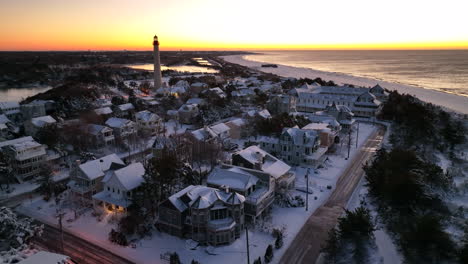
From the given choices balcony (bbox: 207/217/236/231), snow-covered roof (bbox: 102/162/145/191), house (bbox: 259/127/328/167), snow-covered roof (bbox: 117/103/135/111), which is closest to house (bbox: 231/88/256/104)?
snow-covered roof (bbox: 117/103/135/111)

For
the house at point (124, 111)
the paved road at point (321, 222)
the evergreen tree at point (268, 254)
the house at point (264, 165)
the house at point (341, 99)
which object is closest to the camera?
the evergreen tree at point (268, 254)

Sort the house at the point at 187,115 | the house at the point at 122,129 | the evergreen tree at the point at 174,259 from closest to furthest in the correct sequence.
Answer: the evergreen tree at the point at 174,259, the house at the point at 122,129, the house at the point at 187,115

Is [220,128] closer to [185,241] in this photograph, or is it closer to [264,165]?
[264,165]

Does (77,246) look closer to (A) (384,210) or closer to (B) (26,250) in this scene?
(B) (26,250)

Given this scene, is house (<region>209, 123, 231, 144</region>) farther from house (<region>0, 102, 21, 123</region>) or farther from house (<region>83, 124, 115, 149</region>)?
house (<region>0, 102, 21, 123</region>)

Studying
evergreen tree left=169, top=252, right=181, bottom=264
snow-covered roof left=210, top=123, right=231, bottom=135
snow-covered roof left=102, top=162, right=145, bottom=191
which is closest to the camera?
evergreen tree left=169, top=252, right=181, bottom=264

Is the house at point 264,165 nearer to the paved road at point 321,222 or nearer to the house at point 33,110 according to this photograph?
the paved road at point 321,222

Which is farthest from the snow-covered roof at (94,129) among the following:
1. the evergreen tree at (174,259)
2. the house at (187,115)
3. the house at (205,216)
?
the evergreen tree at (174,259)
